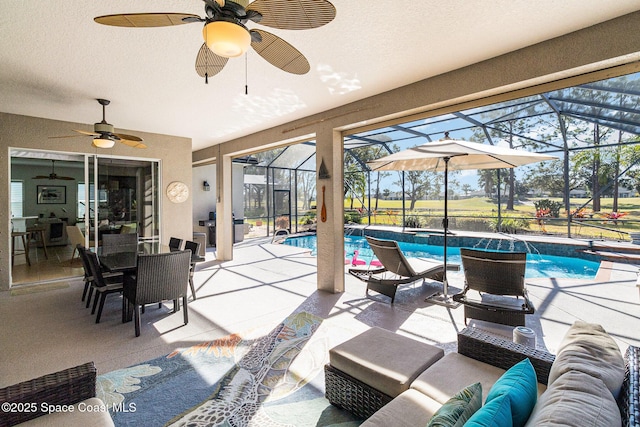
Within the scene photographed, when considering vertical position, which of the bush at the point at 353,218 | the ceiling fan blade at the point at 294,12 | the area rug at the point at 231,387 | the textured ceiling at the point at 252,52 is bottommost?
the area rug at the point at 231,387

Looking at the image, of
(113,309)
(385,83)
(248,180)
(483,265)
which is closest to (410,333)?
(483,265)

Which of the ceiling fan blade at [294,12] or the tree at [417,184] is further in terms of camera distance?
the tree at [417,184]

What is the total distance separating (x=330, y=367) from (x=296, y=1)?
2.22m

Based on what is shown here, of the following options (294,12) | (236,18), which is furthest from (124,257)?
(294,12)

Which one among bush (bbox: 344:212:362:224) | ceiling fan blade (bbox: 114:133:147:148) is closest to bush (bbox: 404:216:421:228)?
bush (bbox: 344:212:362:224)

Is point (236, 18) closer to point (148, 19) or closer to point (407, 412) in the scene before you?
point (148, 19)

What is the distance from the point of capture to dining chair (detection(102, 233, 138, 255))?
4.75m

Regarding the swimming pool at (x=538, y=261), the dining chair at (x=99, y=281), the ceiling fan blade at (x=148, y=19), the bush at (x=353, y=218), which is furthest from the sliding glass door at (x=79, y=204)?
the bush at (x=353, y=218)

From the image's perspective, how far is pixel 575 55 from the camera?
273 centimetres

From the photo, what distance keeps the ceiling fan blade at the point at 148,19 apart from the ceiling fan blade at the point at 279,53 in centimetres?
42

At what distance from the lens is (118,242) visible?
5148 millimetres

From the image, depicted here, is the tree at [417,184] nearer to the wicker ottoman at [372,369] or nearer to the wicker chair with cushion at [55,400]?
the wicker ottoman at [372,369]

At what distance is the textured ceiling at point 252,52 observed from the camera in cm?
240

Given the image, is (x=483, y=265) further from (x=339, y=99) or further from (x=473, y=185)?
(x=473, y=185)
